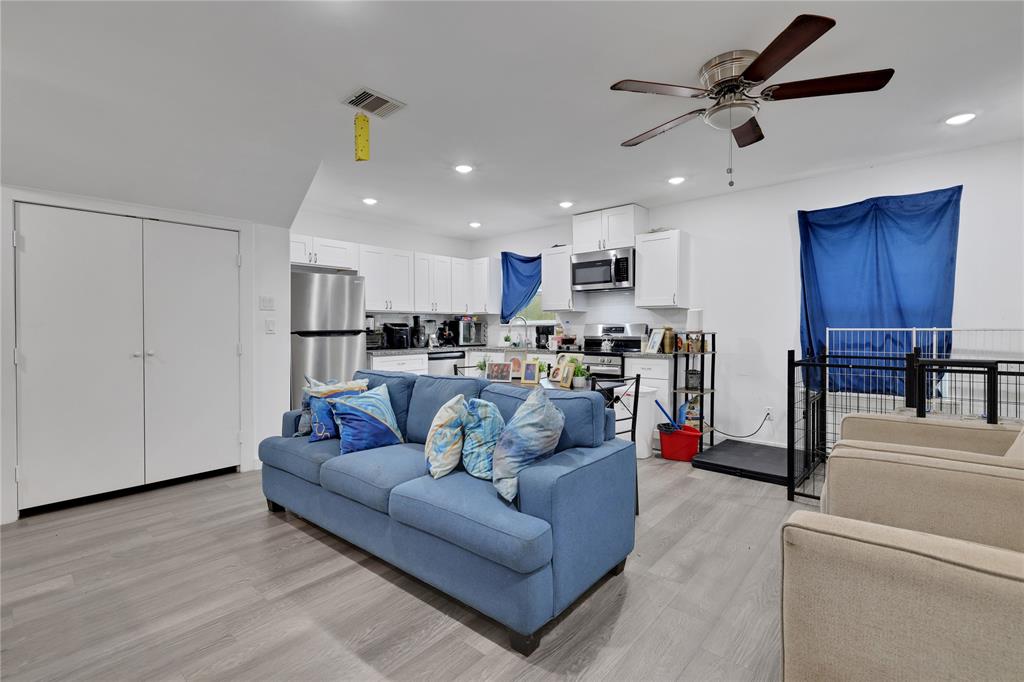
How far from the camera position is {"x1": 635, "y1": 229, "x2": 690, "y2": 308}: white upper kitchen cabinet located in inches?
198

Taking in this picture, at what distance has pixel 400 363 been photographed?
19.0 ft

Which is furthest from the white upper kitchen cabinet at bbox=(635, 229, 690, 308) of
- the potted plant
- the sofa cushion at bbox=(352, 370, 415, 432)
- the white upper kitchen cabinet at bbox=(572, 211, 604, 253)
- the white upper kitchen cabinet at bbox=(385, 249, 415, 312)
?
the sofa cushion at bbox=(352, 370, 415, 432)

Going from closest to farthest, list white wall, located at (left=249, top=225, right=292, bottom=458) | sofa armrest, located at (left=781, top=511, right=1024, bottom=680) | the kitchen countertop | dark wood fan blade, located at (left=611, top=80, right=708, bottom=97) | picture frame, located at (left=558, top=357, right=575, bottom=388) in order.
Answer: sofa armrest, located at (left=781, top=511, right=1024, bottom=680) < dark wood fan blade, located at (left=611, top=80, right=708, bottom=97) < picture frame, located at (left=558, top=357, right=575, bottom=388) < white wall, located at (left=249, top=225, right=292, bottom=458) < the kitchen countertop

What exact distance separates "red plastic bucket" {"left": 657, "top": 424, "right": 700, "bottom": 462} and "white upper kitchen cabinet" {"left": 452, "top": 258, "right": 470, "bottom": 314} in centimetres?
359

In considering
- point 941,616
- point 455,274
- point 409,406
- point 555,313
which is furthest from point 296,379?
point 941,616

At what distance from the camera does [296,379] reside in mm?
4707

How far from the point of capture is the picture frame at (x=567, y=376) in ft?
10.8

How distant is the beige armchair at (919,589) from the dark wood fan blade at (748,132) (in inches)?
82.1

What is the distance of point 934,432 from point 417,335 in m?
→ 5.43

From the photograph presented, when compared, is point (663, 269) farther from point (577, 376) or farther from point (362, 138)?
point (362, 138)

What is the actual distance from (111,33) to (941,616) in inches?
144

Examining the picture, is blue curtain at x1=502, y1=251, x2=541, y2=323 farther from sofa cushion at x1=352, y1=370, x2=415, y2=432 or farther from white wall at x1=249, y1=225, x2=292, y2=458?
sofa cushion at x1=352, y1=370, x2=415, y2=432

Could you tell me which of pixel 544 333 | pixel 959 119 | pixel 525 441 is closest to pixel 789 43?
pixel 525 441

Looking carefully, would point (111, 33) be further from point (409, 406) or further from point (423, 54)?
point (409, 406)
